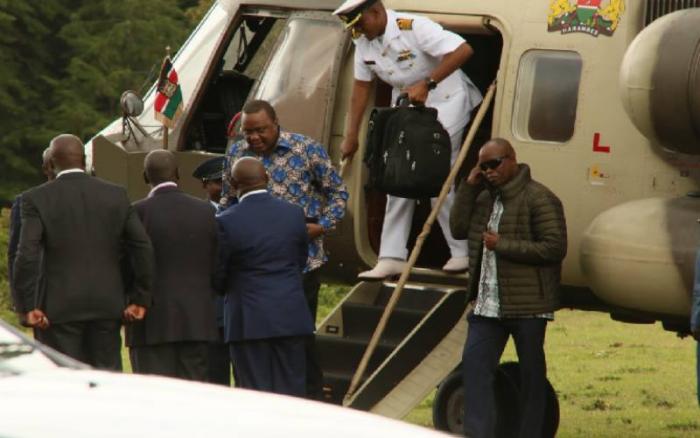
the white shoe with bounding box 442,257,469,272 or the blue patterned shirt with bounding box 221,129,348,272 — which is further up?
the blue patterned shirt with bounding box 221,129,348,272

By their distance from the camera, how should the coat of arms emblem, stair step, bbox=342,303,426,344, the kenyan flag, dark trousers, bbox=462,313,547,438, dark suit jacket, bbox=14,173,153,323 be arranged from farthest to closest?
the kenyan flag, stair step, bbox=342,303,426,344, the coat of arms emblem, dark trousers, bbox=462,313,547,438, dark suit jacket, bbox=14,173,153,323

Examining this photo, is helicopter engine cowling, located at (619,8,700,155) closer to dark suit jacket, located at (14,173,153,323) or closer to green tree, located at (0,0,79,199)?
dark suit jacket, located at (14,173,153,323)

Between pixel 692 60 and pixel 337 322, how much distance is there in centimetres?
316

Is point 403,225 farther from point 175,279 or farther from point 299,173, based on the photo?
point 175,279

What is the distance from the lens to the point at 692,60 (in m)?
10.6

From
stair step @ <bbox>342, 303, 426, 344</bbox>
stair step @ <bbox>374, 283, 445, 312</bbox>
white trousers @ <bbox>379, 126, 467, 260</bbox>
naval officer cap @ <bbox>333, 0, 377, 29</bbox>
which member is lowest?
stair step @ <bbox>342, 303, 426, 344</bbox>

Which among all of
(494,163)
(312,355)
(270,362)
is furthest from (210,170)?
(494,163)

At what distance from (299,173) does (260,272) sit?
89 centimetres

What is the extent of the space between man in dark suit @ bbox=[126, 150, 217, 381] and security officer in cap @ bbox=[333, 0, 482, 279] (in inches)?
55.5

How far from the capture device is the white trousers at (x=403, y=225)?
12094 mm

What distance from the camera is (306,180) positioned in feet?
37.6

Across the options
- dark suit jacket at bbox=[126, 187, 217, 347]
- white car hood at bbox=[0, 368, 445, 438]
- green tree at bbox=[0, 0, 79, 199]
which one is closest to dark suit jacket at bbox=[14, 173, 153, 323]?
dark suit jacket at bbox=[126, 187, 217, 347]

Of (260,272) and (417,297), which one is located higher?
(260,272)

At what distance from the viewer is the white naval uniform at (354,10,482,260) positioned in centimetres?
1188
